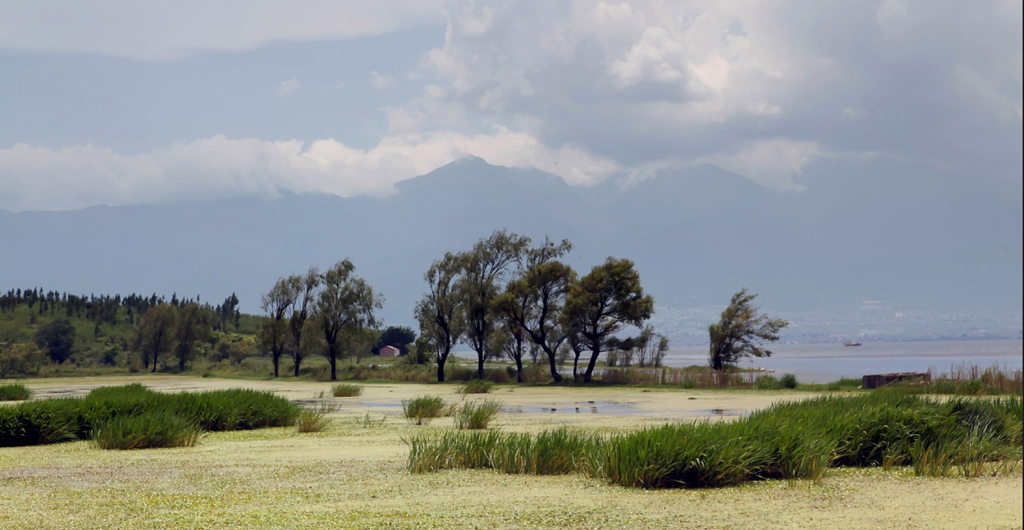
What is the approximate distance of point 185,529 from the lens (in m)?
9.89

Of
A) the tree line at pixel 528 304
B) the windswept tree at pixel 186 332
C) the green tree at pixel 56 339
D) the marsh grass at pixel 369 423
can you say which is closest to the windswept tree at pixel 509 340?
A: the tree line at pixel 528 304

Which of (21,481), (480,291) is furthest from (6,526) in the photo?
(480,291)

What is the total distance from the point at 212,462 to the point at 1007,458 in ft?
43.3

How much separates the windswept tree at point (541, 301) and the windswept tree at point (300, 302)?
2344 cm

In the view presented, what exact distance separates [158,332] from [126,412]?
219ft

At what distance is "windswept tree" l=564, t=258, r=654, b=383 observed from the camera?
54969 mm

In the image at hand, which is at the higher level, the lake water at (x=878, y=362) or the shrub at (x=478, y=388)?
the lake water at (x=878, y=362)

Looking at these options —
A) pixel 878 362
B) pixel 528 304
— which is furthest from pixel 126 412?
pixel 878 362

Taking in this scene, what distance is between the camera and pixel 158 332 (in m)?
84.2

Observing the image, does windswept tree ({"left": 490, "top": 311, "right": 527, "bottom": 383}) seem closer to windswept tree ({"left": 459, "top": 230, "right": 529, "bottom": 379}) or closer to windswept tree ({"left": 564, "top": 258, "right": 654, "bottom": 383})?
windswept tree ({"left": 459, "top": 230, "right": 529, "bottom": 379})

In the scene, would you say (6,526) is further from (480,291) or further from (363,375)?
(363,375)

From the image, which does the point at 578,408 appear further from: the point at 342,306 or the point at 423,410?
the point at 342,306

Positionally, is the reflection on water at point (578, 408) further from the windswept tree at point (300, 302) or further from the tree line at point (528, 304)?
the windswept tree at point (300, 302)

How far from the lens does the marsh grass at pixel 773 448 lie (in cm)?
1270
